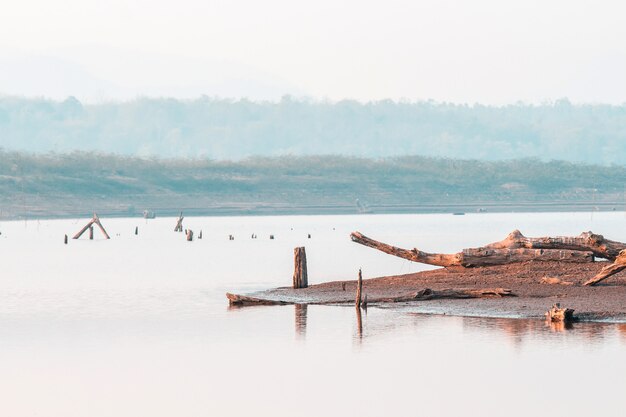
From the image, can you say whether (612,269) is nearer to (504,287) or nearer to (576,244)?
(504,287)

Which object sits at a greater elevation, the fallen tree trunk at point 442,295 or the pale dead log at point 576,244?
the pale dead log at point 576,244

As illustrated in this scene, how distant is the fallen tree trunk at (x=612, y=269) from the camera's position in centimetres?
3622

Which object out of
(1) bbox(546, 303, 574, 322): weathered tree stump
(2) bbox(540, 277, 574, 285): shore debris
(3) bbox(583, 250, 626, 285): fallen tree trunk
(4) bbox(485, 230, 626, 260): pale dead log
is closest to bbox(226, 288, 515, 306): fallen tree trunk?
(2) bbox(540, 277, 574, 285): shore debris

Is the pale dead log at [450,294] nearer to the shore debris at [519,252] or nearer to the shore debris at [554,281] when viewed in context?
the shore debris at [554,281]

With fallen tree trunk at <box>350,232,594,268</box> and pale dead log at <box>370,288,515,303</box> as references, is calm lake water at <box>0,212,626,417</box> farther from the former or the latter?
fallen tree trunk at <box>350,232,594,268</box>

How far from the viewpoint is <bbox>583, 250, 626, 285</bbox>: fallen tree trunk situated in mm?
36219

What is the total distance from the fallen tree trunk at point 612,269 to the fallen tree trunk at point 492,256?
289 centimetres

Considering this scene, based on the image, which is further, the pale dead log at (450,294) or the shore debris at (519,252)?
the shore debris at (519,252)

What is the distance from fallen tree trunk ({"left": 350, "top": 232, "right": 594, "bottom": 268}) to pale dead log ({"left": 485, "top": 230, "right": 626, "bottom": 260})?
0.17m

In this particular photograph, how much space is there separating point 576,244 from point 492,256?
2.74 meters

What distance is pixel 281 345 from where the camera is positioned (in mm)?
33312

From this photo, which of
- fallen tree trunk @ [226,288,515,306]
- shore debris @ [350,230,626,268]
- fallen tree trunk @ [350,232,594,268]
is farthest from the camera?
fallen tree trunk @ [350,232,594,268]

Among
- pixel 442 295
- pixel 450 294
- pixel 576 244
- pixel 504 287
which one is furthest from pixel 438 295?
pixel 576 244

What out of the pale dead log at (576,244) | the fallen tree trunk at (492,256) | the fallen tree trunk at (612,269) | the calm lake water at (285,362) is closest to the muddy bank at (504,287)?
the fallen tree trunk at (492,256)
